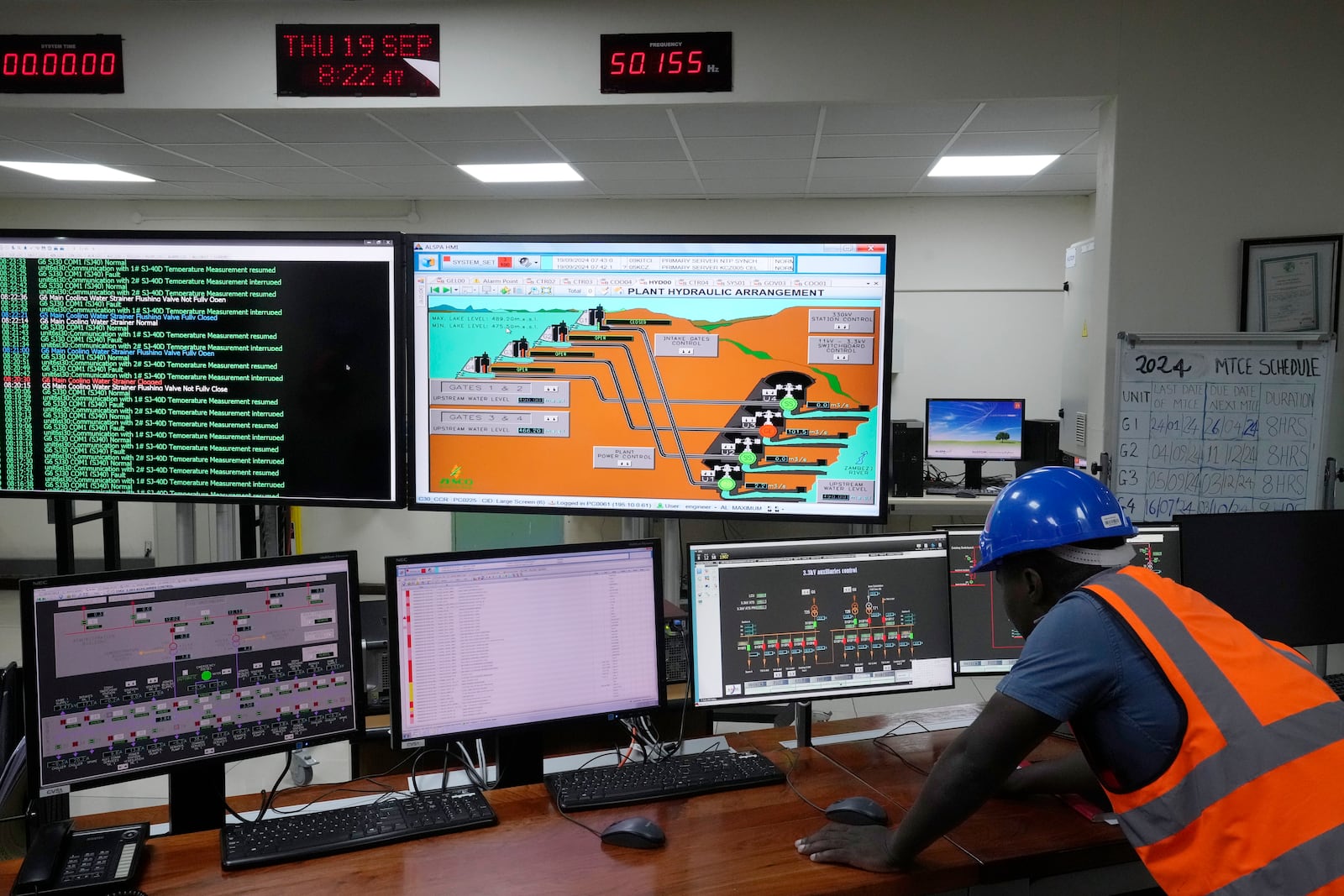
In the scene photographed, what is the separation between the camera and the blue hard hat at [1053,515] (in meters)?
1.26

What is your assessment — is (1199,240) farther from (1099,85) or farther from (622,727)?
(622,727)

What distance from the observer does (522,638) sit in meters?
1.61

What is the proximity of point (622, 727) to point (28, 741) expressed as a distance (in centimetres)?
118

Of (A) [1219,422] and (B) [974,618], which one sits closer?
(B) [974,618]

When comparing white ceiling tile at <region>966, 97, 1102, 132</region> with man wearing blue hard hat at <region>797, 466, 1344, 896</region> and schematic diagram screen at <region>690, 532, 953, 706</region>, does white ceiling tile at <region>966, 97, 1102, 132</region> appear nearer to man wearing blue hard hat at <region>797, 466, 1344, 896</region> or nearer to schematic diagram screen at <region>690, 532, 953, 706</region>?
schematic diagram screen at <region>690, 532, 953, 706</region>

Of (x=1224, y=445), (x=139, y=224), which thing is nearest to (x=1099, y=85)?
(x=1224, y=445)

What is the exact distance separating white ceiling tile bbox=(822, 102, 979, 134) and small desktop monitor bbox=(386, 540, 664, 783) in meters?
2.75

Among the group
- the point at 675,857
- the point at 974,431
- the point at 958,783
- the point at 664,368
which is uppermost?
the point at 664,368

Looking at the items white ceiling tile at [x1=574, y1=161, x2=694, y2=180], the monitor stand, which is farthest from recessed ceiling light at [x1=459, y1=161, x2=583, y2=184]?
the monitor stand

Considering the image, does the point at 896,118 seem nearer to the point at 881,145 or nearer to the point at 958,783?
the point at 881,145

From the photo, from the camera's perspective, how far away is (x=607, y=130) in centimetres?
432

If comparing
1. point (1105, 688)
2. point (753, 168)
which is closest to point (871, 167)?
point (753, 168)

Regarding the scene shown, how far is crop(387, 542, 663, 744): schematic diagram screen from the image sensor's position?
1567 millimetres

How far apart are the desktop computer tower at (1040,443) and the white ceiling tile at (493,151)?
3.22 m
